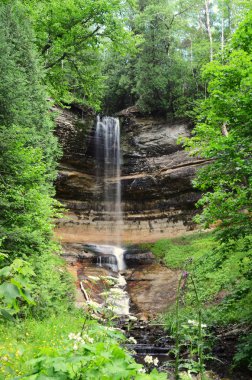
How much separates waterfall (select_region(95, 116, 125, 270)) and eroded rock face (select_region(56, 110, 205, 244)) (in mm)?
338

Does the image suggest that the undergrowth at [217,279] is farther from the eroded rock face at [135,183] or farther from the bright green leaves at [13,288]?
the eroded rock face at [135,183]

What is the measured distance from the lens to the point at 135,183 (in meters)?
25.8

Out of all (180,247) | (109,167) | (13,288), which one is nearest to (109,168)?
(109,167)

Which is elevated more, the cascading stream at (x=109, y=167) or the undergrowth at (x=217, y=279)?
the cascading stream at (x=109, y=167)

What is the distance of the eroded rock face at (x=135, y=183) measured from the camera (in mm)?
23844

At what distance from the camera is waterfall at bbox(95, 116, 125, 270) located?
25.8 meters

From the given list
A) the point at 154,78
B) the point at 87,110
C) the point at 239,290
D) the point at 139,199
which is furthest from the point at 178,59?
the point at 239,290

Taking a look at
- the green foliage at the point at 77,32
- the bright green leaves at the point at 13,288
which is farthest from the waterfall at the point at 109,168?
the bright green leaves at the point at 13,288

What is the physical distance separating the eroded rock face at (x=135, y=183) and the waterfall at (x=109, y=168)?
0.34 meters

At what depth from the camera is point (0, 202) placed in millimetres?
7270

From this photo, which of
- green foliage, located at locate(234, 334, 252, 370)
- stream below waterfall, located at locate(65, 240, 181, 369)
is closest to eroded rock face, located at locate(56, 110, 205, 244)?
stream below waterfall, located at locate(65, 240, 181, 369)

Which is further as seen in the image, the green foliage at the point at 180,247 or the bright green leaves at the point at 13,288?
the green foliage at the point at 180,247

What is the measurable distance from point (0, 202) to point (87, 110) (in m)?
19.5

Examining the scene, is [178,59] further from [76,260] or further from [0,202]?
[0,202]
